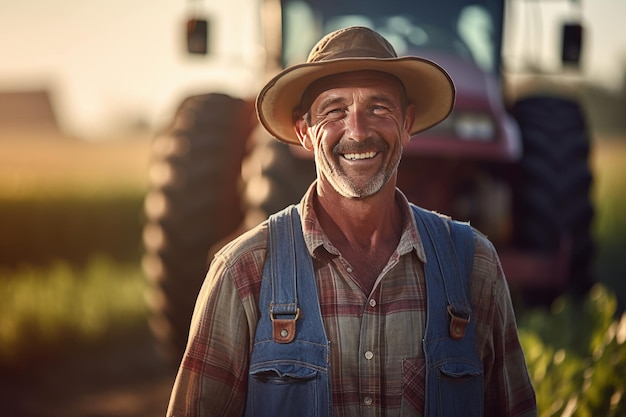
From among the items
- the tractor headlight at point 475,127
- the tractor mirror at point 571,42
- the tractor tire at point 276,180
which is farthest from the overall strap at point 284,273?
the tractor mirror at point 571,42

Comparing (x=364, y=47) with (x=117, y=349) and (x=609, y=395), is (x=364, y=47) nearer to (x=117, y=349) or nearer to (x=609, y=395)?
(x=609, y=395)

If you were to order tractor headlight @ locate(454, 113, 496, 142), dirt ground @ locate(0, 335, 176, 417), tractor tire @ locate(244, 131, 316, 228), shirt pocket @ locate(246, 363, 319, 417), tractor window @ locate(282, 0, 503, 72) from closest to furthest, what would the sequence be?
shirt pocket @ locate(246, 363, 319, 417) → tractor tire @ locate(244, 131, 316, 228) → tractor headlight @ locate(454, 113, 496, 142) → tractor window @ locate(282, 0, 503, 72) → dirt ground @ locate(0, 335, 176, 417)

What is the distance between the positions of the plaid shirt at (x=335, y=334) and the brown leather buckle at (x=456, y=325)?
2.9 inches

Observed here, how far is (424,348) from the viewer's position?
250 cm

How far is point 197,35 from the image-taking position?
7129 millimetres

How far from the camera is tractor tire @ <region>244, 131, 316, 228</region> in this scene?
5.31m

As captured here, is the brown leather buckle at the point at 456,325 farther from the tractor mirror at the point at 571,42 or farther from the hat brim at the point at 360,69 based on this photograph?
the tractor mirror at the point at 571,42

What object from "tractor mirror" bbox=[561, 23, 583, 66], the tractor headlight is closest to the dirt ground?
the tractor headlight

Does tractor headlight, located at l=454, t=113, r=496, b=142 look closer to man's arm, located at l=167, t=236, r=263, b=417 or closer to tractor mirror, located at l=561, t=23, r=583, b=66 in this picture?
tractor mirror, located at l=561, t=23, r=583, b=66

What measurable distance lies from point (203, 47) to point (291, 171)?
6.99ft

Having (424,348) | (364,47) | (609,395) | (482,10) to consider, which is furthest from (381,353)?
(482,10)

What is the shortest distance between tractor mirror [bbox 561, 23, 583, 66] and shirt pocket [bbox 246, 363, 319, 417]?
5.26 meters

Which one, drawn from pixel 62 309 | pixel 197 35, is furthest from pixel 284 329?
pixel 62 309

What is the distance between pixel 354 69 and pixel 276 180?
275 centimetres
